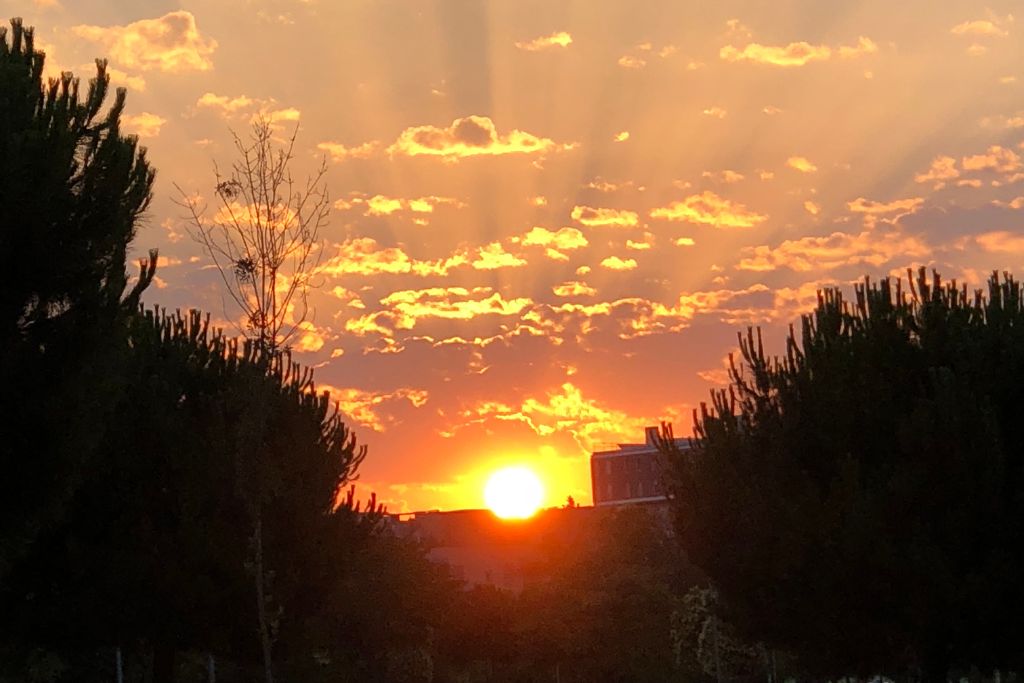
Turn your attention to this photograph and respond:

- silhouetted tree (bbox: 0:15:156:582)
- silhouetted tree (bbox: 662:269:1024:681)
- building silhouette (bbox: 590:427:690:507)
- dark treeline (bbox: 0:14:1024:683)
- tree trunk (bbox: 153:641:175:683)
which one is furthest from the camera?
building silhouette (bbox: 590:427:690:507)

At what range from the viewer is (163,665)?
86.1 ft

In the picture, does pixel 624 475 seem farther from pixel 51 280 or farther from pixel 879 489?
pixel 51 280

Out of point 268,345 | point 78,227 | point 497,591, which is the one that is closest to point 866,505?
point 268,345

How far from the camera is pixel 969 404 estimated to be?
22.0 meters

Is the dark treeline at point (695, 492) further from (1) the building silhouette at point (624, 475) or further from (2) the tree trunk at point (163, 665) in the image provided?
(1) the building silhouette at point (624, 475)

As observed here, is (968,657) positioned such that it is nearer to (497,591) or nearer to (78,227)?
(78,227)

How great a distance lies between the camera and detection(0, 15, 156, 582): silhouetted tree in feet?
46.4

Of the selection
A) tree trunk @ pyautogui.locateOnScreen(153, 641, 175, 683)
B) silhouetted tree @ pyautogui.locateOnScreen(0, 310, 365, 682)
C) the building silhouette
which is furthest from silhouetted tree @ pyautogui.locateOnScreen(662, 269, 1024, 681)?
the building silhouette

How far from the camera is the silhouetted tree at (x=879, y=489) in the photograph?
72.4ft

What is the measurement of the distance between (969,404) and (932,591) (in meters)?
3.19

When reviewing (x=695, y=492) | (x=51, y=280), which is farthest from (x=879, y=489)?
(x=51, y=280)

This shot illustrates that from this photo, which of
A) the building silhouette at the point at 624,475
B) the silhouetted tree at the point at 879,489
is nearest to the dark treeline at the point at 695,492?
the silhouetted tree at the point at 879,489

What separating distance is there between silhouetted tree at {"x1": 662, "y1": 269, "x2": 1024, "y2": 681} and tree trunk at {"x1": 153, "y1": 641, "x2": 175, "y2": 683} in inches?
434

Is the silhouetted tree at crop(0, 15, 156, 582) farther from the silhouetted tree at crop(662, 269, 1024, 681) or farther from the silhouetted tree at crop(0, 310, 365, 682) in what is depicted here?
the silhouetted tree at crop(662, 269, 1024, 681)
